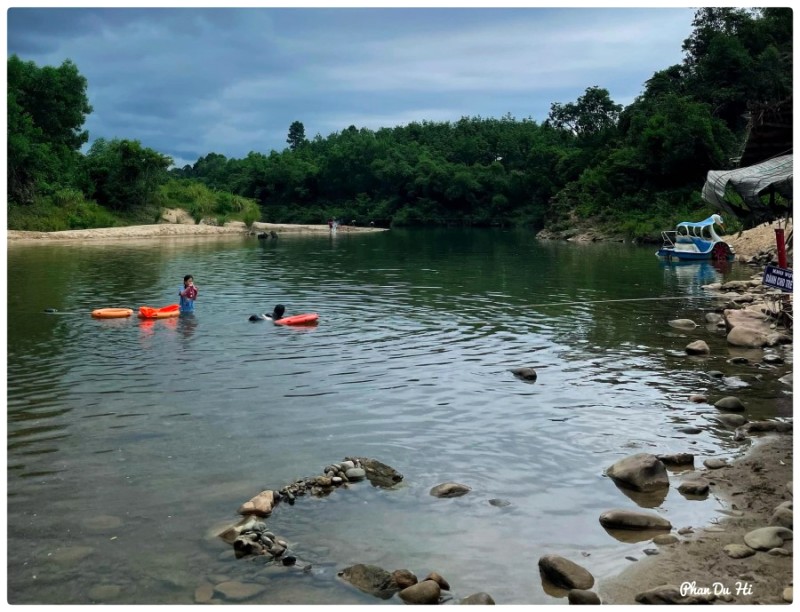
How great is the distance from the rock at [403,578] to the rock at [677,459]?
3893 mm

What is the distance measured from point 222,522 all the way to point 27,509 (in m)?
1.97

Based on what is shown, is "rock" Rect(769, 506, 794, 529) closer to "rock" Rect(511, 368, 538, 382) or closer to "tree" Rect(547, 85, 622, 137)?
"rock" Rect(511, 368, 538, 382)

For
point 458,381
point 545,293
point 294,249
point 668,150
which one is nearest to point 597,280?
point 545,293

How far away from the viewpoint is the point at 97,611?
535 centimetres

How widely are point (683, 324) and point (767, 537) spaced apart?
1283cm

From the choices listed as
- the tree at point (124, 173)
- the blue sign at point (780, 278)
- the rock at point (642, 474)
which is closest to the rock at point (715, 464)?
the rock at point (642, 474)

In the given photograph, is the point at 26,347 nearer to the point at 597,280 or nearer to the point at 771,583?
the point at 771,583

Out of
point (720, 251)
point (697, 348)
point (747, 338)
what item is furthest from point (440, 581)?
point (720, 251)

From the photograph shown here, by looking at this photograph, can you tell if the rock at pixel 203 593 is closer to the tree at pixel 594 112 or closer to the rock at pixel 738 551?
the rock at pixel 738 551

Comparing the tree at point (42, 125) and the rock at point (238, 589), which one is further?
the tree at point (42, 125)

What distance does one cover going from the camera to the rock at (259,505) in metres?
7.50

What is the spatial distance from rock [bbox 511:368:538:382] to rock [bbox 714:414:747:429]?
332 cm

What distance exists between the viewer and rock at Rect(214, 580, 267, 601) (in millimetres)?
5973

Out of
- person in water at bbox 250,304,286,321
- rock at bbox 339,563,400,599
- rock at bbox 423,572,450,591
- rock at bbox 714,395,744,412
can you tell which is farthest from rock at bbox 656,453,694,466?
person in water at bbox 250,304,286,321
